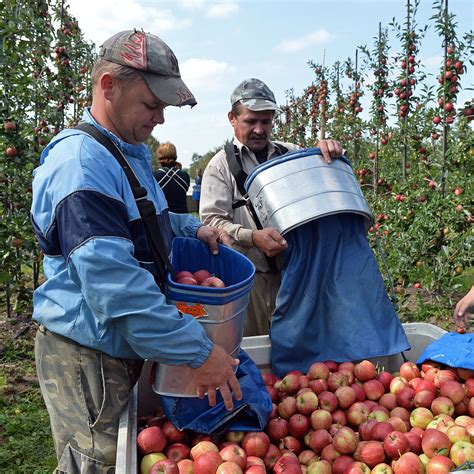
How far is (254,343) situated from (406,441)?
30.8 inches

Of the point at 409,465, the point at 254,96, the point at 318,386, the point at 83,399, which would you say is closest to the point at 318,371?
the point at 318,386

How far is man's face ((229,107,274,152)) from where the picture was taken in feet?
8.40

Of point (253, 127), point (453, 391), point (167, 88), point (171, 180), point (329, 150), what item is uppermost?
point (171, 180)

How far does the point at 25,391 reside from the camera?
3.61 m

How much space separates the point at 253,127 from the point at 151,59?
4.21 feet

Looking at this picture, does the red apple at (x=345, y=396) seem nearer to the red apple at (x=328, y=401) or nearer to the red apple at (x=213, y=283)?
the red apple at (x=328, y=401)

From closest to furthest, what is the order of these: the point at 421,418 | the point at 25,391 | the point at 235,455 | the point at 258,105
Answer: the point at 235,455
the point at 421,418
the point at 258,105
the point at 25,391

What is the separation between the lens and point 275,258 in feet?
8.24

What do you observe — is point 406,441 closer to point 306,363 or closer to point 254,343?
point 306,363

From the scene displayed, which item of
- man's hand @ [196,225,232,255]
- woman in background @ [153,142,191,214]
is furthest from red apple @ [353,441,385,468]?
woman in background @ [153,142,191,214]

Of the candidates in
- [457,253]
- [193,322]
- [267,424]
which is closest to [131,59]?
[193,322]

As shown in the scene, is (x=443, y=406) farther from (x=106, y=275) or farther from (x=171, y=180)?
(x=171, y=180)

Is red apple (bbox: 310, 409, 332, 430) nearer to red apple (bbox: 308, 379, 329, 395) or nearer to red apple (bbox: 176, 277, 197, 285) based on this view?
red apple (bbox: 308, 379, 329, 395)

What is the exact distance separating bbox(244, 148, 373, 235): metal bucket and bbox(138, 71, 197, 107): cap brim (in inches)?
26.9
